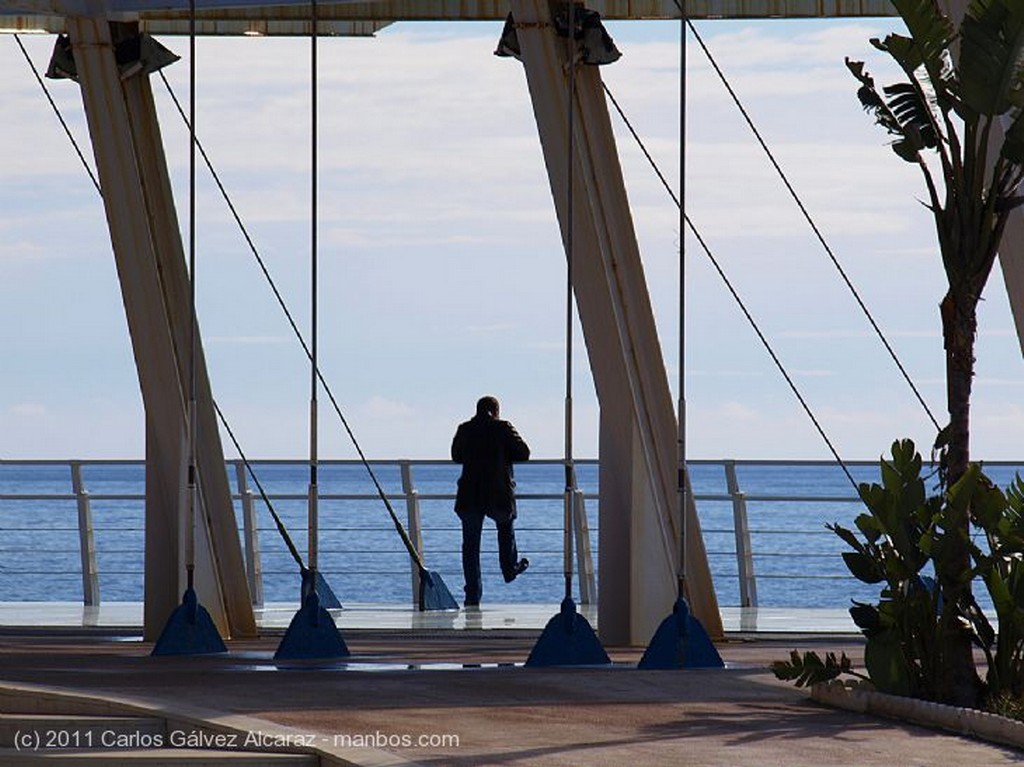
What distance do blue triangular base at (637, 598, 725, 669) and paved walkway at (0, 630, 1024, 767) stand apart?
0.10m

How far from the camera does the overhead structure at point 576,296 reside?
31.4 feet

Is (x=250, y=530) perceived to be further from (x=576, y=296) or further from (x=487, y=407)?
(x=576, y=296)

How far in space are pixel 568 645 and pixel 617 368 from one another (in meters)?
2.03

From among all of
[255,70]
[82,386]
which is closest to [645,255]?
[255,70]

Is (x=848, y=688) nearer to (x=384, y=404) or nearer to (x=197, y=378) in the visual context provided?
(x=197, y=378)

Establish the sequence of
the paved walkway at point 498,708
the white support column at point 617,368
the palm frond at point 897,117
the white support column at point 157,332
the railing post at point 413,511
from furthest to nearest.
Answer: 1. the railing post at point 413,511
2. the white support column at point 157,332
3. the white support column at point 617,368
4. the palm frond at point 897,117
5. the paved walkway at point 498,708

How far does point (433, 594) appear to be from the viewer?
11.8 metres

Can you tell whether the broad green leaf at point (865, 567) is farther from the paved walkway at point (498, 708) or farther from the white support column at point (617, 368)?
the white support column at point (617, 368)

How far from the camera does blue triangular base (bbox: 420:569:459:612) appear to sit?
461 inches

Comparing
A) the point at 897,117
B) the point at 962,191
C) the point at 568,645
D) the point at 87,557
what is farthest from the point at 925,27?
the point at 87,557

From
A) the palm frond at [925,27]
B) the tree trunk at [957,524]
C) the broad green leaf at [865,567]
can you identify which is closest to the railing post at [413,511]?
the broad green leaf at [865,567]

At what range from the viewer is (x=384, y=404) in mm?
18703

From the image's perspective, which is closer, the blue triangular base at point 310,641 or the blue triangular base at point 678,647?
the blue triangular base at point 678,647

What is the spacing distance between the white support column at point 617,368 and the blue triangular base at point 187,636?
72.7 inches
